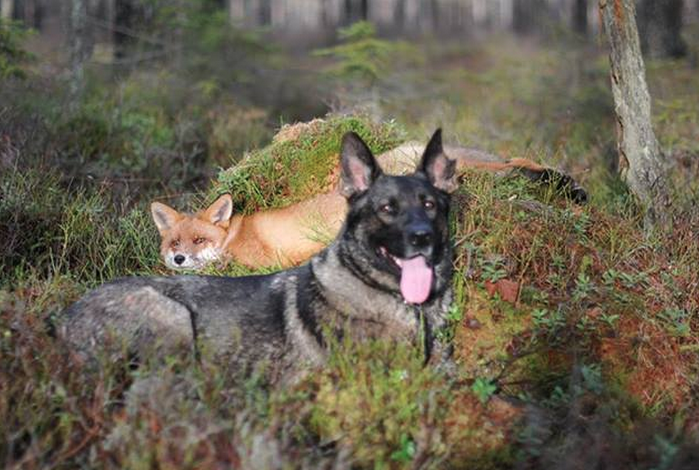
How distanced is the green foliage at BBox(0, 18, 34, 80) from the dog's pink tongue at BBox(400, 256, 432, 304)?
7.43 metres

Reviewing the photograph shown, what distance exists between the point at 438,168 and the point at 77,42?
8603 mm

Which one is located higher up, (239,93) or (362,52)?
(362,52)

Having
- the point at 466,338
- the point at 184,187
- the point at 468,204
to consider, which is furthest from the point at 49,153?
the point at 466,338

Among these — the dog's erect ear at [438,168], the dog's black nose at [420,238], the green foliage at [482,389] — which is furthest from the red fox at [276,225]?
the green foliage at [482,389]

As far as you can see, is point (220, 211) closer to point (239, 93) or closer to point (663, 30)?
point (239, 93)

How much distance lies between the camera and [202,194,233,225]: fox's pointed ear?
7.16 m

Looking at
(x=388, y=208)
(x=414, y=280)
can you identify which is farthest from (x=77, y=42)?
(x=414, y=280)

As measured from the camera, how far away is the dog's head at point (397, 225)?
4734 mm

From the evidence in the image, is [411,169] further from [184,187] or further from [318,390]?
[184,187]

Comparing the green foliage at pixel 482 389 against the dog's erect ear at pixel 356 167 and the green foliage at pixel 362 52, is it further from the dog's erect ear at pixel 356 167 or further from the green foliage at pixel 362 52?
the green foliage at pixel 362 52

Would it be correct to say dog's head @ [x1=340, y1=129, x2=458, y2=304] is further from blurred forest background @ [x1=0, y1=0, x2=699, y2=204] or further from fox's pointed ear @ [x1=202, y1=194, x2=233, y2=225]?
blurred forest background @ [x1=0, y1=0, x2=699, y2=204]

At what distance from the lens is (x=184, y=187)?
9.62 meters

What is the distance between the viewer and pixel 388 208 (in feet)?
15.9

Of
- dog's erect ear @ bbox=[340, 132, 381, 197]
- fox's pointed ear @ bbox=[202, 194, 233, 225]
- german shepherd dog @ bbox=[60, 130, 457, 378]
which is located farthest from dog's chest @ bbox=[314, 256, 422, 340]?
fox's pointed ear @ bbox=[202, 194, 233, 225]
